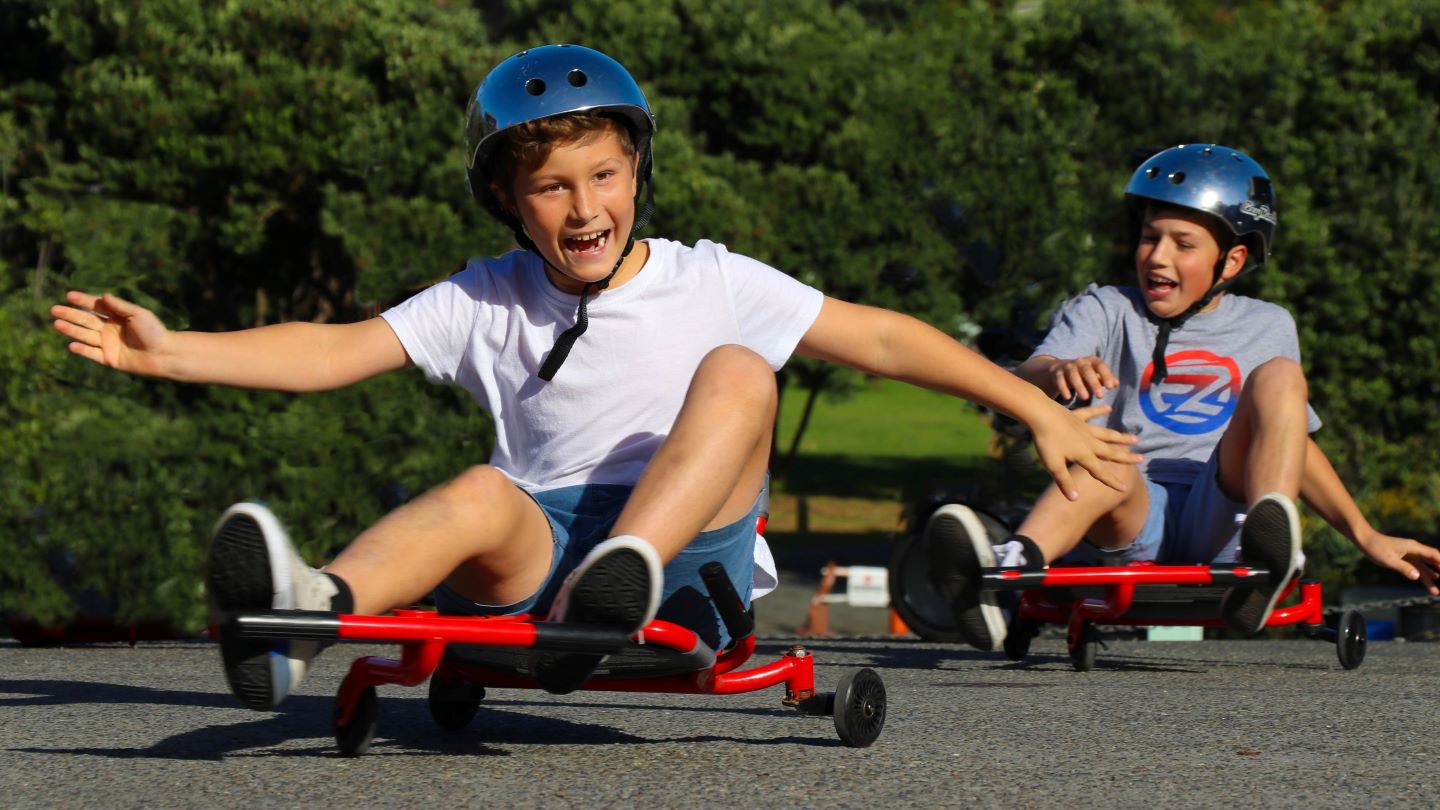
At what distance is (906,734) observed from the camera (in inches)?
171

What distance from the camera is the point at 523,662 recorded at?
3703mm

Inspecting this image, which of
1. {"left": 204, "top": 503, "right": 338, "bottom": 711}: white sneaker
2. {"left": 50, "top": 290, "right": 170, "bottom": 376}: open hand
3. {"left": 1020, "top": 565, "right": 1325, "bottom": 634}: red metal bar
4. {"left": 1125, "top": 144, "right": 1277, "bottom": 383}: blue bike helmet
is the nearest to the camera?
{"left": 204, "top": 503, "right": 338, "bottom": 711}: white sneaker

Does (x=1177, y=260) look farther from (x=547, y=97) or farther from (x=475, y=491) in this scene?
(x=475, y=491)

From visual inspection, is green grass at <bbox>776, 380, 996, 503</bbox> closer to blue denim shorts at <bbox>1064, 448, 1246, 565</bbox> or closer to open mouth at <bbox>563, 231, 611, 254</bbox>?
blue denim shorts at <bbox>1064, 448, 1246, 565</bbox>

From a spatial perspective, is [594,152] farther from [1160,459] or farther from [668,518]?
[1160,459]

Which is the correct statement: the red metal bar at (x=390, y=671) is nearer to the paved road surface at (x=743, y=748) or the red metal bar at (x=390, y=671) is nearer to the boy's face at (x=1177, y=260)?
the paved road surface at (x=743, y=748)

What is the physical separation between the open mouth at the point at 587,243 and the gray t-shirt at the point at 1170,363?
2575mm

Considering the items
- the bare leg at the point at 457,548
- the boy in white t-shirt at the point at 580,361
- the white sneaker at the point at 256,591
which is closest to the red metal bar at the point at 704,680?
the boy in white t-shirt at the point at 580,361

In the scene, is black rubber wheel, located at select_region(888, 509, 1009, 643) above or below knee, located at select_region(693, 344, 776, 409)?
below

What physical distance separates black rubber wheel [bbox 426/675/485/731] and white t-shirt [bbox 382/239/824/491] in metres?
0.49

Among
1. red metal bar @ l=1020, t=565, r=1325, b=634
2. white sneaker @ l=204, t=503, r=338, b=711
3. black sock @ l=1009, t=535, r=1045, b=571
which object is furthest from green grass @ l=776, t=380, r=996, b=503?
white sneaker @ l=204, t=503, r=338, b=711

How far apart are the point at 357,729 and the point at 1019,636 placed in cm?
364

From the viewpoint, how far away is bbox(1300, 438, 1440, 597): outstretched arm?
5.82 metres

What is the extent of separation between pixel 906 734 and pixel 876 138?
15.9 metres
